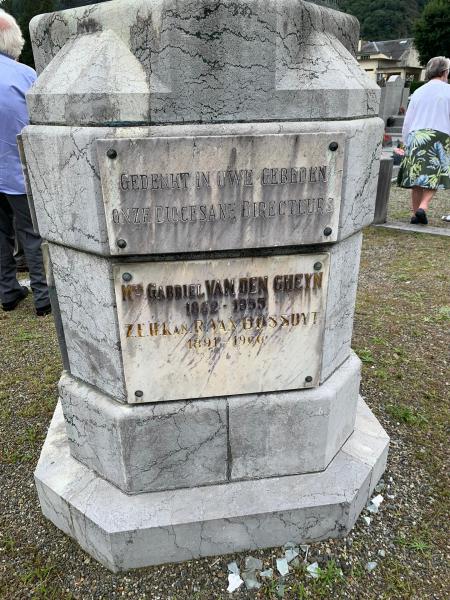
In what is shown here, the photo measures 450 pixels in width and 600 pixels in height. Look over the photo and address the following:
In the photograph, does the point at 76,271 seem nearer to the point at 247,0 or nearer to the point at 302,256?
the point at 302,256

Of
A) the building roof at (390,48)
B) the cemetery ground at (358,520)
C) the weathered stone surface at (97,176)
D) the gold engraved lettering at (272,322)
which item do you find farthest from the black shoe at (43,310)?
the building roof at (390,48)

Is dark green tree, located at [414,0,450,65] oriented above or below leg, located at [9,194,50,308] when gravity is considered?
above

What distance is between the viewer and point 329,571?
194 centimetres

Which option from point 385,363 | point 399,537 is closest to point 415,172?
point 385,363

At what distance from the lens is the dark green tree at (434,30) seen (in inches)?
1623

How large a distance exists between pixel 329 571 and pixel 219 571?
1.46 ft

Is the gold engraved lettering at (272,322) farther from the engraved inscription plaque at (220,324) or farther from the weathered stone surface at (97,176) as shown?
the weathered stone surface at (97,176)

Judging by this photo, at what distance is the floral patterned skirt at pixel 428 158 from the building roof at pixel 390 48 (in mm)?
65164

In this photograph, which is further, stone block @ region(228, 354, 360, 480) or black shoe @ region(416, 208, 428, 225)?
black shoe @ region(416, 208, 428, 225)

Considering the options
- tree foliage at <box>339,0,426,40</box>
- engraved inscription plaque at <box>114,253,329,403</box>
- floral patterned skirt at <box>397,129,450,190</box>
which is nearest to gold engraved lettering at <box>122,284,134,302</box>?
engraved inscription plaque at <box>114,253,329,403</box>

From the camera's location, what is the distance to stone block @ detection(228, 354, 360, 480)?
2.01m

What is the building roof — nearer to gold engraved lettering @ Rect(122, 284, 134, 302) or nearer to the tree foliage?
the tree foliage

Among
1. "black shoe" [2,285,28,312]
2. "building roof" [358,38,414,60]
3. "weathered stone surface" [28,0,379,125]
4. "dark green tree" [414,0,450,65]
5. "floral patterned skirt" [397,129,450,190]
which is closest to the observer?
"weathered stone surface" [28,0,379,125]

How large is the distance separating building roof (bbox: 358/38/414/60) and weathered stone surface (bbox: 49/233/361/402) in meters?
70.3
